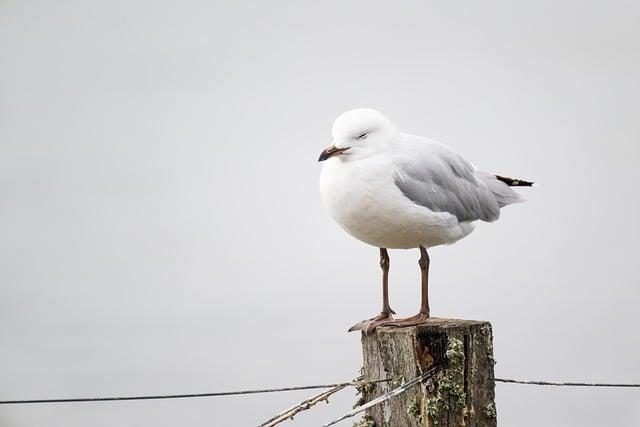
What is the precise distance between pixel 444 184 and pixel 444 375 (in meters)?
1.74

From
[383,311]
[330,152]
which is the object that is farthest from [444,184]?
[383,311]

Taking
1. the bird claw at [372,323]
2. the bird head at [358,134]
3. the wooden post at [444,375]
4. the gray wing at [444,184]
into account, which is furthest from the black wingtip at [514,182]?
the wooden post at [444,375]

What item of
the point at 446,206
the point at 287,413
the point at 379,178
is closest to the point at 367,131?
the point at 379,178

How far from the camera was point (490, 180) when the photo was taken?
21.4ft

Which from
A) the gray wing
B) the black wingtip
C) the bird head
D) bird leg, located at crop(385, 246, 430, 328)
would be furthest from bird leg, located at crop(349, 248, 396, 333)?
the black wingtip

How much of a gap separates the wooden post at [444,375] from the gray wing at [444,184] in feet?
3.94

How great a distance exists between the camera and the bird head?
18.2 ft

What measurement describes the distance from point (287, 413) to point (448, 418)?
909mm

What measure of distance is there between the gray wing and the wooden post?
A: 3.94 feet

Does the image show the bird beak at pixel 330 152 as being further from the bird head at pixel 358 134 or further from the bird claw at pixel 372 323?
the bird claw at pixel 372 323

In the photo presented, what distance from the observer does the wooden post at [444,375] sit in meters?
4.42

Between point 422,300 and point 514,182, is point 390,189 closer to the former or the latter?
point 422,300

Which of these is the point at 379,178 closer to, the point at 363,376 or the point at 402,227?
the point at 402,227

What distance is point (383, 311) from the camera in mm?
5562
